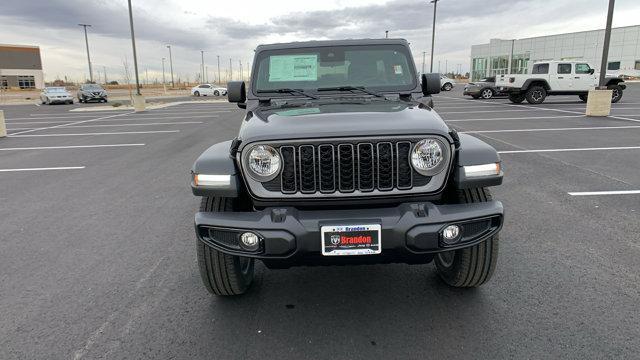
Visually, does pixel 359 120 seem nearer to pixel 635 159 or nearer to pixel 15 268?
pixel 15 268

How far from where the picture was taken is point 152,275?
12.1 ft

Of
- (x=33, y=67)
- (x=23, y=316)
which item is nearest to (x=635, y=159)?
(x=23, y=316)

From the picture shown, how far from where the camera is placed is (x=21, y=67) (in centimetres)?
7625

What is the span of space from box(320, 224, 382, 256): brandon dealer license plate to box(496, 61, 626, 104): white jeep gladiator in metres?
21.0

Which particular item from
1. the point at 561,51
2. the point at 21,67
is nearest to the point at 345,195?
the point at 561,51

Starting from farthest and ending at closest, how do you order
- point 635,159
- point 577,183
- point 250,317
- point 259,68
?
point 635,159 → point 577,183 → point 259,68 → point 250,317

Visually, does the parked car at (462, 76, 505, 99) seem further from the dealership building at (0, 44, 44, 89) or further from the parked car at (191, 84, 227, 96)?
the dealership building at (0, 44, 44, 89)

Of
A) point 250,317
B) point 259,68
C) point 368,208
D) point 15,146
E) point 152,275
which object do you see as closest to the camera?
point 368,208

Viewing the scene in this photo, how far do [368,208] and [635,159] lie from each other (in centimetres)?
734

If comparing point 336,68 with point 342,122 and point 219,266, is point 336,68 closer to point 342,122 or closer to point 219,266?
point 342,122

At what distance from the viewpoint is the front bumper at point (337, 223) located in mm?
2523

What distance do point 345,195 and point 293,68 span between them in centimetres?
180

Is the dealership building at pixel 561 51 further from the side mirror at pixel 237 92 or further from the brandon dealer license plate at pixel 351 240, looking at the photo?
the brandon dealer license plate at pixel 351 240

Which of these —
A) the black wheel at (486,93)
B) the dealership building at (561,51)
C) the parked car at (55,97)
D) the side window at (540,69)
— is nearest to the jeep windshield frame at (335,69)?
the side window at (540,69)
